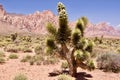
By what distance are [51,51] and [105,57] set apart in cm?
394

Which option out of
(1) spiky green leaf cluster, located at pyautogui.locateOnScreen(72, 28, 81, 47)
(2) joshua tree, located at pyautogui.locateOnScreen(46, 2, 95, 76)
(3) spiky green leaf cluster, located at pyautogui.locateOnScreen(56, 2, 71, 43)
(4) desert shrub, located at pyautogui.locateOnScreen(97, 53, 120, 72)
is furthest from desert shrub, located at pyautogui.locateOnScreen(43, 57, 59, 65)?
(1) spiky green leaf cluster, located at pyautogui.locateOnScreen(72, 28, 81, 47)

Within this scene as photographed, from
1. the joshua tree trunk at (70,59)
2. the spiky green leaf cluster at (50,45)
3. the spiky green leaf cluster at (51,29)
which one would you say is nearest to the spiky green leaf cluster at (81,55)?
the joshua tree trunk at (70,59)

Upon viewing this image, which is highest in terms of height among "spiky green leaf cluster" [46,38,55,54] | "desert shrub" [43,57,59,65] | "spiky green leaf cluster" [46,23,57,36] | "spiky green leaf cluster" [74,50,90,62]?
"spiky green leaf cluster" [46,23,57,36]

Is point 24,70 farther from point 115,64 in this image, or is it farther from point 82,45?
point 115,64

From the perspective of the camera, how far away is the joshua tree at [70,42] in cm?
1160

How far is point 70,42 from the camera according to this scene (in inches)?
486

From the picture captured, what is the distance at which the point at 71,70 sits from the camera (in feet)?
40.6

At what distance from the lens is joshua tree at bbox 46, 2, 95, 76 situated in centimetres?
1160

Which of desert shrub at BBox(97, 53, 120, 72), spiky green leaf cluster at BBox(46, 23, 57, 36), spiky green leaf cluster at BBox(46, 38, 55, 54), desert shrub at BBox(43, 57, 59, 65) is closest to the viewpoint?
spiky green leaf cluster at BBox(46, 23, 57, 36)

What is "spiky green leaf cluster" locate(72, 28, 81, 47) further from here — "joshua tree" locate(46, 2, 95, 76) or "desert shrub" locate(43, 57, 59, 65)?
"desert shrub" locate(43, 57, 59, 65)

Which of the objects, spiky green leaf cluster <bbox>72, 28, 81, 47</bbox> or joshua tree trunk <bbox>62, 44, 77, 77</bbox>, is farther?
joshua tree trunk <bbox>62, 44, 77, 77</bbox>

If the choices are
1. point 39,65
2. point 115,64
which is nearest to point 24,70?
point 39,65

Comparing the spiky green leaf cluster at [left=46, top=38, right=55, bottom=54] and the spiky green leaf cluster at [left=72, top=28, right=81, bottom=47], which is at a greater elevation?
the spiky green leaf cluster at [left=72, top=28, right=81, bottom=47]

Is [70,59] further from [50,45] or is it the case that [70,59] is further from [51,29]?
[51,29]
